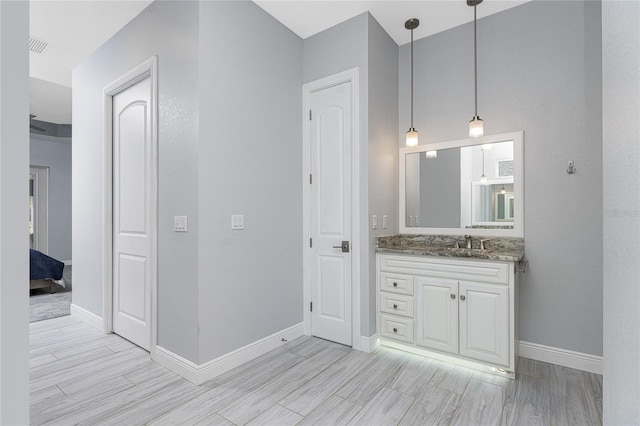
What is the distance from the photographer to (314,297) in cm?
303

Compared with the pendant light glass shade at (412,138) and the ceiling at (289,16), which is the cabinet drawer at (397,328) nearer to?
the pendant light glass shade at (412,138)

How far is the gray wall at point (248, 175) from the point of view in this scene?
2.23 metres

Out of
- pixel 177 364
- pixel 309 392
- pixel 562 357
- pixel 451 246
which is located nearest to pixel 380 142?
pixel 451 246

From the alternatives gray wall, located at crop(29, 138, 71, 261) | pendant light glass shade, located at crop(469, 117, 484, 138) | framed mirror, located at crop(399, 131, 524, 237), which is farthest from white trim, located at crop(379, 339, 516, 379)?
gray wall, located at crop(29, 138, 71, 261)

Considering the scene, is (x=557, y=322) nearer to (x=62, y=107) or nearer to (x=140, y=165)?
(x=140, y=165)

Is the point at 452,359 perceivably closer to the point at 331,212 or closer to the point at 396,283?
the point at 396,283

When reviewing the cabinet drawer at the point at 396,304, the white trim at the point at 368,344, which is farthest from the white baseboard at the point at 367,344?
the cabinet drawer at the point at 396,304

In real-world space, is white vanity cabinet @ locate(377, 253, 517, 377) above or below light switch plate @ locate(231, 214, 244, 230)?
below

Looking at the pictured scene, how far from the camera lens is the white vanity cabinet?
2219 millimetres

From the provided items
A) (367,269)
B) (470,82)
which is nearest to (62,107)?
(367,269)

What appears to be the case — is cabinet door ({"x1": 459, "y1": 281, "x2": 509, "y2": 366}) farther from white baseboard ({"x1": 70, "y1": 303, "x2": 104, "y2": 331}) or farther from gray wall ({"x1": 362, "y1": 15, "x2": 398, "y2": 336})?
white baseboard ({"x1": 70, "y1": 303, "x2": 104, "y2": 331})

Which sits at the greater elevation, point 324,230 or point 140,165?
point 140,165

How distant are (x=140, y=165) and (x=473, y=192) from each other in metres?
2.89

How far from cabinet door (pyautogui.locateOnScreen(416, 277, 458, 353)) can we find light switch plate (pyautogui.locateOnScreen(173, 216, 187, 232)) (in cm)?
182
